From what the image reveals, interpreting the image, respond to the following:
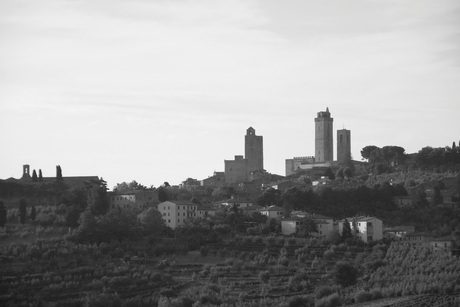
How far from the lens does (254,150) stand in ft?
365

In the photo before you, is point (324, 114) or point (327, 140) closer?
point (327, 140)

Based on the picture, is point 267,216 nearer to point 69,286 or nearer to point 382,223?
point 382,223

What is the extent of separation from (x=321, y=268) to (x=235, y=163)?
53032 millimetres

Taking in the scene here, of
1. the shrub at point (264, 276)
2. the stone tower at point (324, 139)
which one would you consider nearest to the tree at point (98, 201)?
the shrub at point (264, 276)

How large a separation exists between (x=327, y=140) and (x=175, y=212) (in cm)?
A: 5181

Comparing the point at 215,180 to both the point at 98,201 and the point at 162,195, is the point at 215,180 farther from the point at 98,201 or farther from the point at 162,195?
the point at 98,201

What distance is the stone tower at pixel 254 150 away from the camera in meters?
111

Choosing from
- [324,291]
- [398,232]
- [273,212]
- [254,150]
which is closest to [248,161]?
[254,150]

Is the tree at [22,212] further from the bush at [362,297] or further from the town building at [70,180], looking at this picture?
the bush at [362,297]

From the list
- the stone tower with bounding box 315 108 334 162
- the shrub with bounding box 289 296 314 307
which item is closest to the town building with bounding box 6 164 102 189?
the shrub with bounding box 289 296 314 307

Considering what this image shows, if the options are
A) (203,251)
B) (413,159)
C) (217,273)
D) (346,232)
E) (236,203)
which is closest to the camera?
(217,273)

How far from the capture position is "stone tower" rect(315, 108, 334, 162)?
112750 mm

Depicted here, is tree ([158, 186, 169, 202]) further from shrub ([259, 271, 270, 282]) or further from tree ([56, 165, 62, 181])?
shrub ([259, 271, 270, 282])

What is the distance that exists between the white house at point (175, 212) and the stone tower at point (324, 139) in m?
49.0
